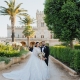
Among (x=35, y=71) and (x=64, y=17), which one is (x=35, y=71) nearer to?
(x=35, y=71)

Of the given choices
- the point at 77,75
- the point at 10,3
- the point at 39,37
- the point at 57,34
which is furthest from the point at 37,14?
the point at 77,75

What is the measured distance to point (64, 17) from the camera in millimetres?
18547

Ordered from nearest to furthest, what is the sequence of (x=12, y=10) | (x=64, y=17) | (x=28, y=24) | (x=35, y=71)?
1. (x=35, y=71)
2. (x=64, y=17)
3. (x=12, y=10)
4. (x=28, y=24)

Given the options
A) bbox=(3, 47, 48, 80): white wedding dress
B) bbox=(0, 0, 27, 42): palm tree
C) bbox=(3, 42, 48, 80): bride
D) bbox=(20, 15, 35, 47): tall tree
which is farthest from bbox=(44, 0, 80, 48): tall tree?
bbox=(20, 15, 35, 47): tall tree

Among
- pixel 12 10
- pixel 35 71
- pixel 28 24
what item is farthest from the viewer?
pixel 28 24

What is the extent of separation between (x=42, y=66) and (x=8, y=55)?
30.3 ft

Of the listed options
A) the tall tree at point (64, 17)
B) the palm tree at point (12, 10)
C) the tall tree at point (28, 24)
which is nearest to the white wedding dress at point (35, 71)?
the tall tree at point (64, 17)

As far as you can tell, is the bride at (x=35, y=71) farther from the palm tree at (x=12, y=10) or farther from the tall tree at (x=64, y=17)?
the palm tree at (x=12, y=10)

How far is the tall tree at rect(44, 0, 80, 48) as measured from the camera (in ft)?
59.9

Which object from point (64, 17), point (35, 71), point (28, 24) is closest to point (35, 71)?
point (35, 71)

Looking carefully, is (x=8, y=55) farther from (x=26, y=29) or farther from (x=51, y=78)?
(x=26, y=29)

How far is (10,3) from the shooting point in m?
48.2

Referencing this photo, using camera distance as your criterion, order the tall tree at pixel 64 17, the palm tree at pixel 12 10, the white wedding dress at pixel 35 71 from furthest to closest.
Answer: the palm tree at pixel 12 10
the tall tree at pixel 64 17
the white wedding dress at pixel 35 71

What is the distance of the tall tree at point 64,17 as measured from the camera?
719 inches
